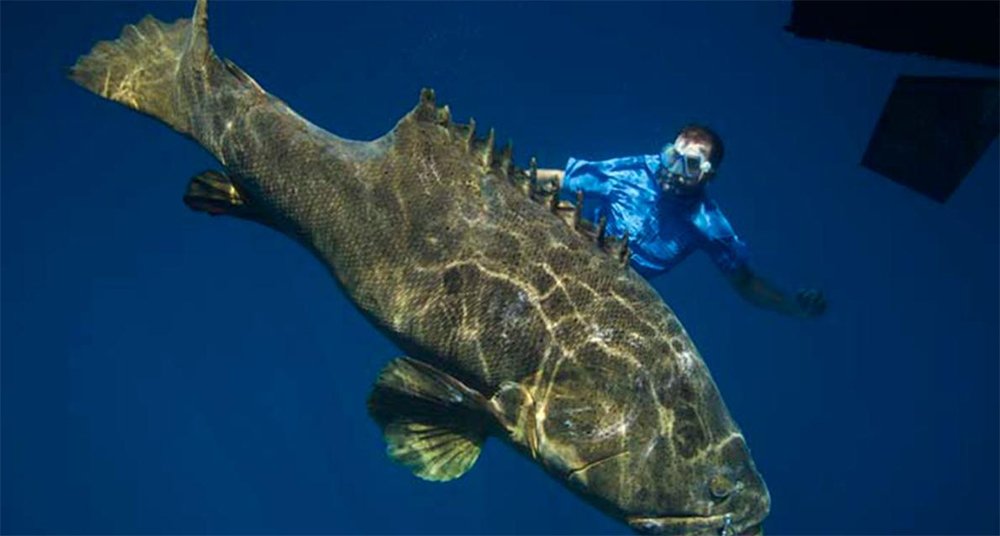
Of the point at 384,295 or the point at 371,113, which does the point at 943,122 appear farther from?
the point at 371,113

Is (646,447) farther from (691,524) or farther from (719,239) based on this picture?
(719,239)

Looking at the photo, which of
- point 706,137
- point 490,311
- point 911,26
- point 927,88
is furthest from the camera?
point 706,137

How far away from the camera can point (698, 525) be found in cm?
538

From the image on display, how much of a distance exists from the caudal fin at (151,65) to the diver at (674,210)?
3.21 m

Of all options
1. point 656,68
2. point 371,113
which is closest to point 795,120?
point 656,68

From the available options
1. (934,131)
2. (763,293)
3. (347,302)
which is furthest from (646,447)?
(347,302)

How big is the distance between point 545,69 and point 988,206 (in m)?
13.5

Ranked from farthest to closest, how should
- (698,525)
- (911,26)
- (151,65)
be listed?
(151,65)
(698,525)
(911,26)

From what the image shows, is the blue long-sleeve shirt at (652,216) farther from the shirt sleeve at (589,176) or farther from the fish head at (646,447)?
the fish head at (646,447)

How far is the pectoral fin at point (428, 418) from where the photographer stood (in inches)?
221

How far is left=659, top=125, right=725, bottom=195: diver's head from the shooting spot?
8.06 m

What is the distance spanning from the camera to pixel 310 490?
26.8 m

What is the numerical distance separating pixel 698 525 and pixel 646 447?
1.76 ft

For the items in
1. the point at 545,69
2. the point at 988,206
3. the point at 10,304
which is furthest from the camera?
the point at 10,304
